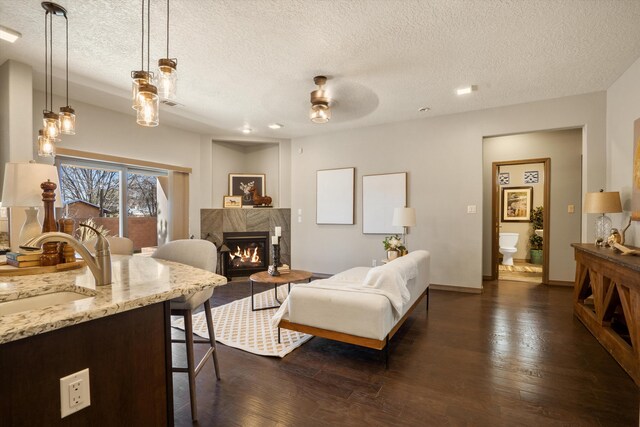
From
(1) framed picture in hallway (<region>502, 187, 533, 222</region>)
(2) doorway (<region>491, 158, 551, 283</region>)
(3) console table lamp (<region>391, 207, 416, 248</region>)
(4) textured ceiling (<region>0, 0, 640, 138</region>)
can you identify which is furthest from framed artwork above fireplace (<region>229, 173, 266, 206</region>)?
(1) framed picture in hallway (<region>502, 187, 533, 222</region>)

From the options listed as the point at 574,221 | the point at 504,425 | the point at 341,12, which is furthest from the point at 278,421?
the point at 574,221

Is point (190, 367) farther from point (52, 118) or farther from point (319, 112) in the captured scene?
point (319, 112)

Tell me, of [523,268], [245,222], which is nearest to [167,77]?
[245,222]

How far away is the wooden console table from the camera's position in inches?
84.3

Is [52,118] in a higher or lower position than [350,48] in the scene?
lower

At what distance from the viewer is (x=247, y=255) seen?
19.1 feet

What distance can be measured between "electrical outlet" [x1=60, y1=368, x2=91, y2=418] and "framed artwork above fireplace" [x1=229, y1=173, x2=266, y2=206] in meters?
5.10

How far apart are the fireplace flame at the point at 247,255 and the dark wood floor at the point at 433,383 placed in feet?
10.3

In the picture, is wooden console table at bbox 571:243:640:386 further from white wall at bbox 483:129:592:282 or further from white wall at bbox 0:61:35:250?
white wall at bbox 0:61:35:250

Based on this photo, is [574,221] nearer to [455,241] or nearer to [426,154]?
[455,241]

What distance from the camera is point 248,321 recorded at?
3357 millimetres

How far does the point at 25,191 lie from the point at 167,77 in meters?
1.05

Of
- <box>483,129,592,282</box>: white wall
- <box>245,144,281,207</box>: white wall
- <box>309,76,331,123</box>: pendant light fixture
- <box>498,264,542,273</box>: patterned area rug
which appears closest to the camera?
<box>309,76,331,123</box>: pendant light fixture

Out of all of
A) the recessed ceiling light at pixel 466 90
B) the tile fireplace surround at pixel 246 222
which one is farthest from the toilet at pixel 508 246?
the tile fireplace surround at pixel 246 222
